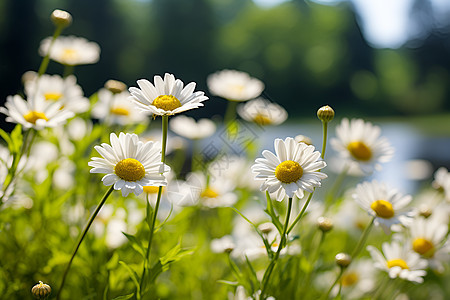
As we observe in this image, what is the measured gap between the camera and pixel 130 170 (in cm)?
51

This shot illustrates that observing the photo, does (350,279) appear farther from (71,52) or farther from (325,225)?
(71,52)

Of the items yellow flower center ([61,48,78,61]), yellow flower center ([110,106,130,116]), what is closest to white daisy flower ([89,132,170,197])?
yellow flower center ([110,106,130,116])

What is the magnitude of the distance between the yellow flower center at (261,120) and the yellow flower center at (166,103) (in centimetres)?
41

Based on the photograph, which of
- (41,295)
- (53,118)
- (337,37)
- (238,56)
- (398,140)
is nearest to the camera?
(41,295)

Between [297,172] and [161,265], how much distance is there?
0.67 feet

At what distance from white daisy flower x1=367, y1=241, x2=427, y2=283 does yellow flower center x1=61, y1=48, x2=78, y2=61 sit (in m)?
0.69

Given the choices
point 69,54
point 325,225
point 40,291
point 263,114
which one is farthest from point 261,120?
point 40,291

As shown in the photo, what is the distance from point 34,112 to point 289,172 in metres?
0.39

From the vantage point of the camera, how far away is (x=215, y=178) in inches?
37.4

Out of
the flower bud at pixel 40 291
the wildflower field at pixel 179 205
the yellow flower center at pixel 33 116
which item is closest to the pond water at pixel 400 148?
the wildflower field at pixel 179 205

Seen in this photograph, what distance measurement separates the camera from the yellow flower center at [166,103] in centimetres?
52

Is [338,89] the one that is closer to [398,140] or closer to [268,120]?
[398,140]

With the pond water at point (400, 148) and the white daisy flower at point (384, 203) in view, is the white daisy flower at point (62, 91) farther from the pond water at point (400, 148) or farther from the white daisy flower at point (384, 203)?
the white daisy flower at point (384, 203)

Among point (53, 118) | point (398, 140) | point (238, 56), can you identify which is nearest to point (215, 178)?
point (53, 118)
